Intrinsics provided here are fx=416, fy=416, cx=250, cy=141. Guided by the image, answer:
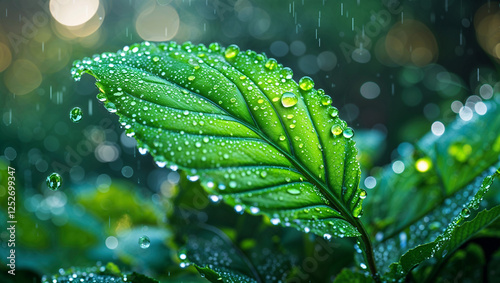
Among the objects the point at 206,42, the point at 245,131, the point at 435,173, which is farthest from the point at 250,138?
the point at 206,42

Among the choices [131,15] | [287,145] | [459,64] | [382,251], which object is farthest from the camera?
[131,15]

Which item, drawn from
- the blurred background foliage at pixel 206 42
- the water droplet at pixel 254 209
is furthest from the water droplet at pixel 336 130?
the blurred background foliage at pixel 206 42

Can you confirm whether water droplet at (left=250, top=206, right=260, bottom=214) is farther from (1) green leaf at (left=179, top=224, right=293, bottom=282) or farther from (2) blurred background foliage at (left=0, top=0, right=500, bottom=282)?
(2) blurred background foliage at (left=0, top=0, right=500, bottom=282)

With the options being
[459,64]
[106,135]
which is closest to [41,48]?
[106,135]

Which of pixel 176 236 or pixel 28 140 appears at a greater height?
pixel 28 140

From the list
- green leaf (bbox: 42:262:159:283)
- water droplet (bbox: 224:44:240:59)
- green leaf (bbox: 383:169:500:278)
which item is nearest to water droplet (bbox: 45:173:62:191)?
green leaf (bbox: 42:262:159:283)

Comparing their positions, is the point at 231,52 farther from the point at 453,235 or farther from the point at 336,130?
the point at 453,235

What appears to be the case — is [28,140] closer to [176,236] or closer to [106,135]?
[106,135]
